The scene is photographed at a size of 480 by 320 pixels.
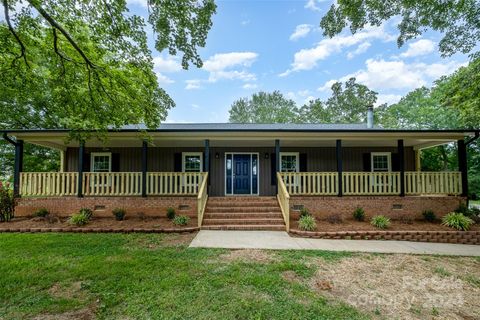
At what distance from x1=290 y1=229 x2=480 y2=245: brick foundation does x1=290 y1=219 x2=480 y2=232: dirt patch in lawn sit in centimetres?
38

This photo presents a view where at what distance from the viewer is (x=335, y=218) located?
7.84m

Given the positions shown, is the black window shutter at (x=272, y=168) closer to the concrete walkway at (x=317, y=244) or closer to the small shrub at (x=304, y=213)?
the small shrub at (x=304, y=213)

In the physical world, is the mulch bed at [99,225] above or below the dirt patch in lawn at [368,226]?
above

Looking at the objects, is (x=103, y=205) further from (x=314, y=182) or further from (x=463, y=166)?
(x=463, y=166)

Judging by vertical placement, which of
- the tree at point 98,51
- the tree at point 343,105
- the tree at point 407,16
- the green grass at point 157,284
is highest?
the tree at point 343,105

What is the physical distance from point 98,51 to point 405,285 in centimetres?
762

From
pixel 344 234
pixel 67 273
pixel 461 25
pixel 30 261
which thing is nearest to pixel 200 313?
pixel 67 273

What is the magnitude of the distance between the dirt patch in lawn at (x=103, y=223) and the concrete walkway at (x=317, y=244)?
59.4 inches

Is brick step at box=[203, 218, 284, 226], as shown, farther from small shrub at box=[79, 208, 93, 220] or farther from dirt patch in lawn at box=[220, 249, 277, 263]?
small shrub at box=[79, 208, 93, 220]

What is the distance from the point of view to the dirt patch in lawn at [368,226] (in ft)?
22.7

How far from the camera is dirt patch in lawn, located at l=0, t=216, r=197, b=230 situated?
7012 millimetres

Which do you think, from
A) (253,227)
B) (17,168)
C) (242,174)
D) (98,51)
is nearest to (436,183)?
(253,227)

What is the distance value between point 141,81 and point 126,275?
5.01 meters

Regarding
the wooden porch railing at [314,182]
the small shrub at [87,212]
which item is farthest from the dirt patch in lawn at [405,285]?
the small shrub at [87,212]
